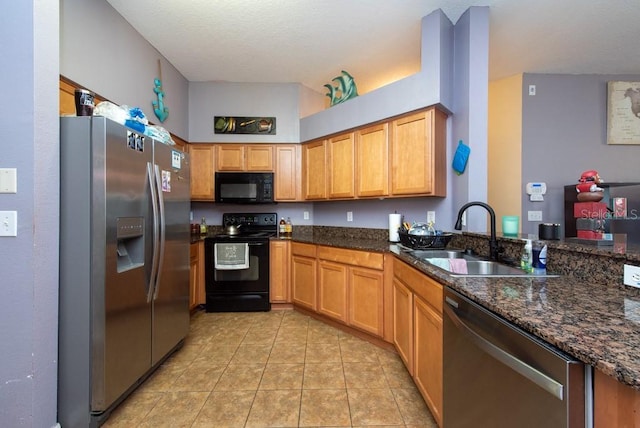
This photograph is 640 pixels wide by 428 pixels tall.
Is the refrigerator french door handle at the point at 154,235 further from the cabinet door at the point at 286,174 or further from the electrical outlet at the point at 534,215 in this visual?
the electrical outlet at the point at 534,215

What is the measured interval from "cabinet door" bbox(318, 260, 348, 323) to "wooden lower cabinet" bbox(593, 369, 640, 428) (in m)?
2.10

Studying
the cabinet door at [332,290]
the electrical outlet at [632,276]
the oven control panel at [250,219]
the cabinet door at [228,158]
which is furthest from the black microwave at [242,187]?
the electrical outlet at [632,276]

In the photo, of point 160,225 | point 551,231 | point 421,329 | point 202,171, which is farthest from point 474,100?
point 202,171

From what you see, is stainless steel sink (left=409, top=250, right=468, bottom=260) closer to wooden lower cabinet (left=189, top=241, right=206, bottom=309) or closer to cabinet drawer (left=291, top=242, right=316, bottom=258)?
cabinet drawer (left=291, top=242, right=316, bottom=258)

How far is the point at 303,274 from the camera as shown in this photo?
3148 mm

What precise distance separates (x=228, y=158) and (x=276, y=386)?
9.02 feet

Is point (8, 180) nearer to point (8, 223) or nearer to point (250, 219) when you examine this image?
point (8, 223)

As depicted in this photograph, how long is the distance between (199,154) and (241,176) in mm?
659

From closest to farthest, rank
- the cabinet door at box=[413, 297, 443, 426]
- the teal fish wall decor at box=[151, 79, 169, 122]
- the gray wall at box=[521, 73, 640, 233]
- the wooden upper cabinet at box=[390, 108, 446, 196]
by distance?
the cabinet door at box=[413, 297, 443, 426]
the wooden upper cabinet at box=[390, 108, 446, 196]
the teal fish wall decor at box=[151, 79, 169, 122]
the gray wall at box=[521, 73, 640, 233]

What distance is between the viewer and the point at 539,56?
2.91m

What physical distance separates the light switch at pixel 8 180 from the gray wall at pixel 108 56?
2.85 feet

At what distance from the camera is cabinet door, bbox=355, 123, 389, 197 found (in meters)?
2.70

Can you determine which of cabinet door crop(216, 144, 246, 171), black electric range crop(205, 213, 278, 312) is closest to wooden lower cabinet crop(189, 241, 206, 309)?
black electric range crop(205, 213, 278, 312)

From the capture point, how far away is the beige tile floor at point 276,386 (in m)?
1.55
